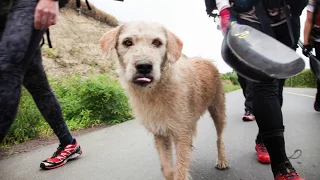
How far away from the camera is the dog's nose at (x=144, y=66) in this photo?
2.85m

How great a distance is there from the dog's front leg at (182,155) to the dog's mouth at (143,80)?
66 cm

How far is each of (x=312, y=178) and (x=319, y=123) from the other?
3.79 meters

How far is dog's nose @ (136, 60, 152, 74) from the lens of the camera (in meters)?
2.85

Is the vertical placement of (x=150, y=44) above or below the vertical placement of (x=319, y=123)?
above

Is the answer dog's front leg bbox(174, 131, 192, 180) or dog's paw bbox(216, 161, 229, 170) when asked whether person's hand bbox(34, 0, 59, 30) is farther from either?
dog's paw bbox(216, 161, 229, 170)

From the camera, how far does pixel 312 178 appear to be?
10.6 ft

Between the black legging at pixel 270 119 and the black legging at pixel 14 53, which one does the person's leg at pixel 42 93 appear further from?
the black legging at pixel 270 119

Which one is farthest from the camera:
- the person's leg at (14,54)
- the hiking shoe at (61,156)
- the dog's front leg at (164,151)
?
the hiking shoe at (61,156)

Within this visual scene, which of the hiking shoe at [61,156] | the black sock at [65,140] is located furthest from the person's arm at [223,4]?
the hiking shoe at [61,156]

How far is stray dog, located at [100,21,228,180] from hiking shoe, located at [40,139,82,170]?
145cm

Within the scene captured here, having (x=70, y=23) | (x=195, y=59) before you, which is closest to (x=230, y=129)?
(x=195, y=59)

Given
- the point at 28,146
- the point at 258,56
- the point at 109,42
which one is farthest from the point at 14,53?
the point at 28,146

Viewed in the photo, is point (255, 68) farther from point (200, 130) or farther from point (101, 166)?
point (200, 130)

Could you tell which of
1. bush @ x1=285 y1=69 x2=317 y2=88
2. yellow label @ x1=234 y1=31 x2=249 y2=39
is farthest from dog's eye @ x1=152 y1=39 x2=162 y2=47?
bush @ x1=285 y1=69 x2=317 y2=88
